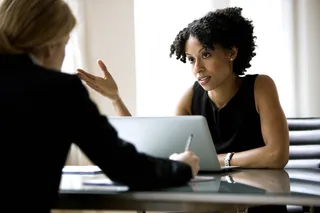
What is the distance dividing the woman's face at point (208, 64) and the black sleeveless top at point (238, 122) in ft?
0.33

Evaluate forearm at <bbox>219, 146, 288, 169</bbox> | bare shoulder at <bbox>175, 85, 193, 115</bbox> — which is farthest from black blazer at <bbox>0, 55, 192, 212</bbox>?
bare shoulder at <bbox>175, 85, 193, 115</bbox>

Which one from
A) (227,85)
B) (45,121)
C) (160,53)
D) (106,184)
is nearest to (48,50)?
(45,121)

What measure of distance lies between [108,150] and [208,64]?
100cm

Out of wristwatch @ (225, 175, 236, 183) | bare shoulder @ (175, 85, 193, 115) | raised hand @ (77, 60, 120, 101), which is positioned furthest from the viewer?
bare shoulder @ (175, 85, 193, 115)

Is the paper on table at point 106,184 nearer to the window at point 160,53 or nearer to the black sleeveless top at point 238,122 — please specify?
the black sleeveless top at point 238,122

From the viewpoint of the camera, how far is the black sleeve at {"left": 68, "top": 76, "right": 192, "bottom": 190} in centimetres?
112

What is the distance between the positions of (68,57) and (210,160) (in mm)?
1838

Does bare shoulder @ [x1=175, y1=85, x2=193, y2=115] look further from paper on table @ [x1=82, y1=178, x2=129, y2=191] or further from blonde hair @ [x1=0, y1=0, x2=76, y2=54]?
blonde hair @ [x1=0, y1=0, x2=76, y2=54]

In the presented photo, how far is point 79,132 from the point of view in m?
1.12

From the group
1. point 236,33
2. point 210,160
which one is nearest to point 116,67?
point 236,33

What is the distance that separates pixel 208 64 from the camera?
2064 mm

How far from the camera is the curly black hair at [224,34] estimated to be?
209 cm

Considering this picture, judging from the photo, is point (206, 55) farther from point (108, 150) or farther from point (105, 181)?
point (108, 150)

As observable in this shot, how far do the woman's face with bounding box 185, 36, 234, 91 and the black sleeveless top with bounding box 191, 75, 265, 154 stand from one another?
101mm
